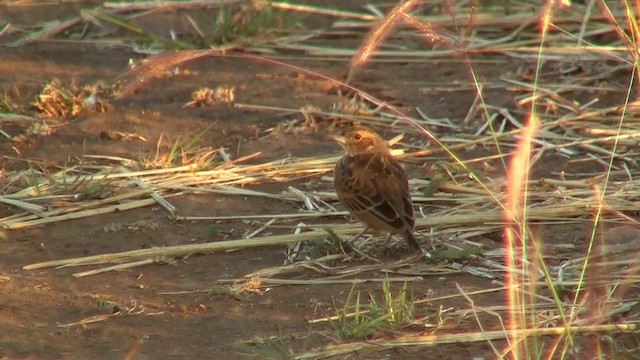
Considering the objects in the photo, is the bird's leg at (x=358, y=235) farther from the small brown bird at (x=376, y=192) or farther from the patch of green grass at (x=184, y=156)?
the patch of green grass at (x=184, y=156)

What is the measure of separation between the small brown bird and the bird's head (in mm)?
26

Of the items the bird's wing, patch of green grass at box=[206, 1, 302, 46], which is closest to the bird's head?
the bird's wing

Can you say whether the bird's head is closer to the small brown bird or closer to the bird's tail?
the small brown bird

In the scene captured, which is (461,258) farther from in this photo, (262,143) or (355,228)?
(262,143)

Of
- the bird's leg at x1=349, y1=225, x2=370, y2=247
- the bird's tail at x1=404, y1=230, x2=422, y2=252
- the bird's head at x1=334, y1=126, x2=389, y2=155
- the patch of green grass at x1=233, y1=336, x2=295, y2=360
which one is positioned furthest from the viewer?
the bird's head at x1=334, y1=126, x2=389, y2=155

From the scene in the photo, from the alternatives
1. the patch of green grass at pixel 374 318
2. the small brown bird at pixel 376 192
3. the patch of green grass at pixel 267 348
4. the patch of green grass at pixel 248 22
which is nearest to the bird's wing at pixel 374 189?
the small brown bird at pixel 376 192

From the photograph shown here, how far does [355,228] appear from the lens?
7148 millimetres

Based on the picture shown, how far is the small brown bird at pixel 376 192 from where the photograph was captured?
6633 millimetres

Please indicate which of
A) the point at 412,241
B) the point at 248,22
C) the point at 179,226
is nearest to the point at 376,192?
the point at 412,241

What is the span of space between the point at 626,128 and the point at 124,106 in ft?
12.0

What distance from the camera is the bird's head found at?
7.41 m

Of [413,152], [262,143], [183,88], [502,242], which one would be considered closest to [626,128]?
[413,152]

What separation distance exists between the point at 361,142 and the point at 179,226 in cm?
120

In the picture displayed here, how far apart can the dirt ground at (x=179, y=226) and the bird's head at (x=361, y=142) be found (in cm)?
44
